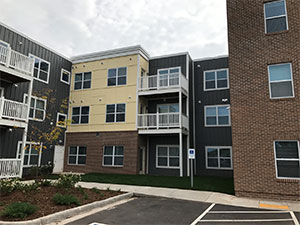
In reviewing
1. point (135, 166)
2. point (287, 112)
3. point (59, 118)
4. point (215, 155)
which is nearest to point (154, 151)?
point (135, 166)

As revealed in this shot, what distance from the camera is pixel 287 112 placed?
30.9ft

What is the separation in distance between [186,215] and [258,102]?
5.90 metres

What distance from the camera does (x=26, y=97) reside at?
52.4ft

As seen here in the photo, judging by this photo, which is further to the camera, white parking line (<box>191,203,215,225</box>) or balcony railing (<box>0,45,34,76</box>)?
balcony railing (<box>0,45,34,76</box>)

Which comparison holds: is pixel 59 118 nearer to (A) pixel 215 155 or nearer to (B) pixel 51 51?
(B) pixel 51 51

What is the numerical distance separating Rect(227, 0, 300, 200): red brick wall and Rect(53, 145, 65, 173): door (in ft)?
45.8

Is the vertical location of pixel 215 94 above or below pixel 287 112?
above

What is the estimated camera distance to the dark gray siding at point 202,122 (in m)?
17.5

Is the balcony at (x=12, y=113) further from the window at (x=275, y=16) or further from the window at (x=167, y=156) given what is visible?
the window at (x=275, y=16)

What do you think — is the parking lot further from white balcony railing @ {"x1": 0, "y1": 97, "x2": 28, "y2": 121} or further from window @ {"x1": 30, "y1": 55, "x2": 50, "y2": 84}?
window @ {"x1": 30, "y1": 55, "x2": 50, "y2": 84}

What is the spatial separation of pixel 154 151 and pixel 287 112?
10.5m

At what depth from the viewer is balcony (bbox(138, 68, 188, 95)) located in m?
16.7

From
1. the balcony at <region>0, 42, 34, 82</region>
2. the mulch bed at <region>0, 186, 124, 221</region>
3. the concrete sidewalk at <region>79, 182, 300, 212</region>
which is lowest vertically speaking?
the concrete sidewalk at <region>79, 182, 300, 212</region>

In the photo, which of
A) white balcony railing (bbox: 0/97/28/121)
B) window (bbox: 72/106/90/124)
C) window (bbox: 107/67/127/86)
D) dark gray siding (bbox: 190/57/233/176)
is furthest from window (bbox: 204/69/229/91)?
white balcony railing (bbox: 0/97/28/121)
